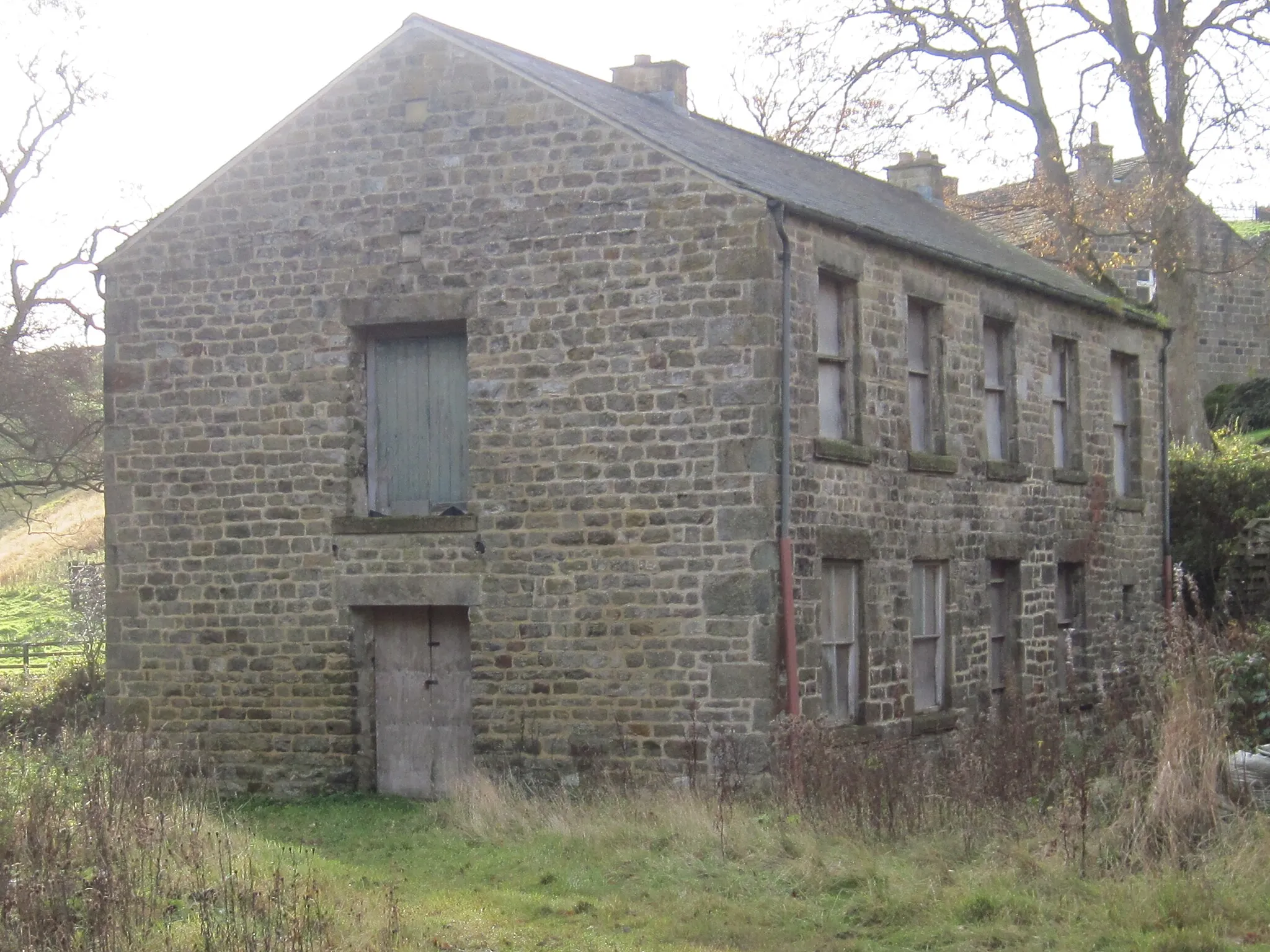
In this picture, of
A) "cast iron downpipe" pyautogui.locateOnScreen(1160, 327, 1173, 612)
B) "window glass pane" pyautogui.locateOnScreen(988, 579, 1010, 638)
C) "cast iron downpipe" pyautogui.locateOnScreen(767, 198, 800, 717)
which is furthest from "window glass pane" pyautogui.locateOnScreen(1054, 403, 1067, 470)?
"cast iron downpipe" pyautogui.locateOnScreen(767, 198, 800, 717)

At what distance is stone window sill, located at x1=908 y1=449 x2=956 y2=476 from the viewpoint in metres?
17.4

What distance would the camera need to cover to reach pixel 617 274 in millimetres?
15555

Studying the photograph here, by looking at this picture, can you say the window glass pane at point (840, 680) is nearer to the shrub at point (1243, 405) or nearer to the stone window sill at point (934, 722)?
the stone window sill at point (934, 722)

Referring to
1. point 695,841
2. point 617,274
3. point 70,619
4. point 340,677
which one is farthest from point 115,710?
point 70,619

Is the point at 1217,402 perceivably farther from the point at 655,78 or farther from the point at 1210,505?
the point at 655,78

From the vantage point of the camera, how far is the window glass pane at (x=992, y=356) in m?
19.5

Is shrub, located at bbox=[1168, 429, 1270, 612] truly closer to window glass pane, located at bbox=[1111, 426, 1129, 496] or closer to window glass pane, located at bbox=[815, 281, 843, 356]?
window glass pane, located at bbox=[1111, 426, 1129, 496]

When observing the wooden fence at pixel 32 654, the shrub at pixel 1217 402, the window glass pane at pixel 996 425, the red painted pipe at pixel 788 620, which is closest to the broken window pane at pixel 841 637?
the red painted pipe at pixel 788 620

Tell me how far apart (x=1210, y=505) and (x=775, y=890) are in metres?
15.6

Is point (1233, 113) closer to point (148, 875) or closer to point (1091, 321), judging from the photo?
point (1091, 321)

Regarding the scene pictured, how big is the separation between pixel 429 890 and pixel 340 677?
5376 mm

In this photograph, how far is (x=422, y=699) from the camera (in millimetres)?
16625

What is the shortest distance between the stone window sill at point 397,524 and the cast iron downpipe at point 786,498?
2954 millimetres

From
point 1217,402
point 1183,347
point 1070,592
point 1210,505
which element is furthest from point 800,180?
point 1217,402
